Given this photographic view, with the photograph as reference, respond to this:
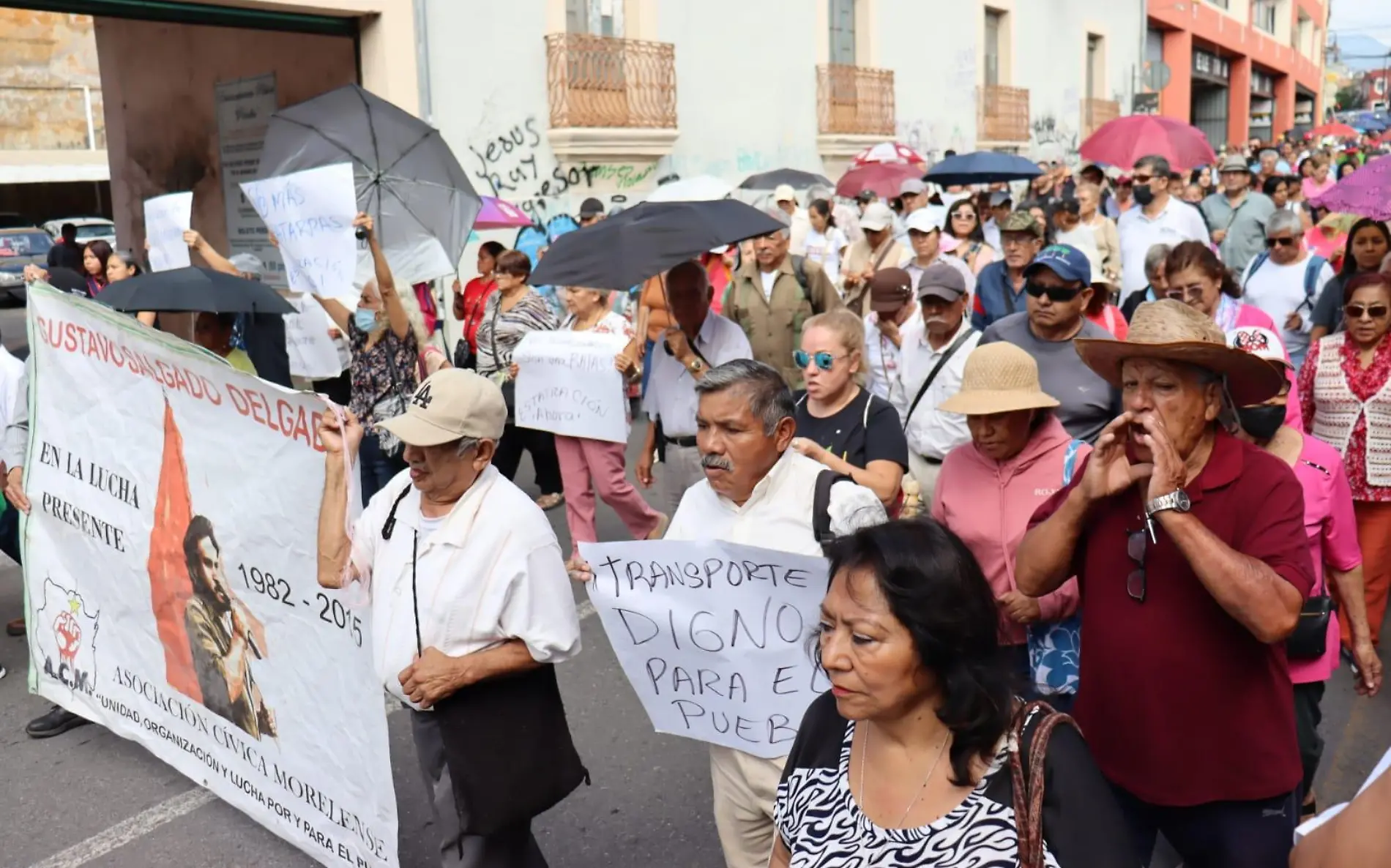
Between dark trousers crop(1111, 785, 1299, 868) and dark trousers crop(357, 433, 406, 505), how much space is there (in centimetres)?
483

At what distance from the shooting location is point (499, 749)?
3.23 metres

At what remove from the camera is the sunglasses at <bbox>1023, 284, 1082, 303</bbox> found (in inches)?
183

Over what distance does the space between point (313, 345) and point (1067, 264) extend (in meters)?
5.08

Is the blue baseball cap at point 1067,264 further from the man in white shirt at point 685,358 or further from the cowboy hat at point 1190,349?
the cowboy hat at point 1190,349

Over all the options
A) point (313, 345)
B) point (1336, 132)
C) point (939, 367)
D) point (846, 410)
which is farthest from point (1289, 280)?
point (1336, 132)

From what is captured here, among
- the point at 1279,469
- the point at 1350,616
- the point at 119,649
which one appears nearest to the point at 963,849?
the point at 1279,469

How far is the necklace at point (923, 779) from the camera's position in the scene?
2.19m

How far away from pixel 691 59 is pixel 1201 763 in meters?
14.8

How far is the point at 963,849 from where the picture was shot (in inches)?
82.8

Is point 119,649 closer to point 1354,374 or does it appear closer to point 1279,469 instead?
point 1279,469

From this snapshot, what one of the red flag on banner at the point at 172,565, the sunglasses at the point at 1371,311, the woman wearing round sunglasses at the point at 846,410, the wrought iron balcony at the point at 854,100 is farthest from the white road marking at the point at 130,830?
the wrought iron balcony at the point at 854,100

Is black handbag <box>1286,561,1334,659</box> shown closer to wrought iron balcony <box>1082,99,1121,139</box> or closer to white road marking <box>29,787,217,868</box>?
white road marking <box>29,787,217,868</box>

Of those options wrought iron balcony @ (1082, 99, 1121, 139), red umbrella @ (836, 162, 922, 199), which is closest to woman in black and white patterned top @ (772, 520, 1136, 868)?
red umbrella @ (836, 162, 922, 199)

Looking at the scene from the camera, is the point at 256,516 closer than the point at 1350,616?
No
